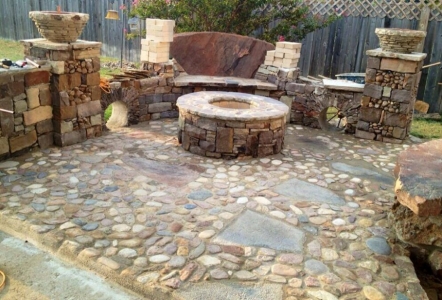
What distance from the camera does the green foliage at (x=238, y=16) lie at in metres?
9.09

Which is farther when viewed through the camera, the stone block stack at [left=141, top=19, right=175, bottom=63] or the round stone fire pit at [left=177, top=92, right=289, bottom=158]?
the stone block stack at [left=141, top=19, right=175, bottom=63]

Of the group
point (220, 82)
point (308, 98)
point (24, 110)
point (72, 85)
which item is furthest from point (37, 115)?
point (308, 98)

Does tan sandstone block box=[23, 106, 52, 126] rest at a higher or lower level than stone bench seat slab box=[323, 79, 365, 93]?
lower

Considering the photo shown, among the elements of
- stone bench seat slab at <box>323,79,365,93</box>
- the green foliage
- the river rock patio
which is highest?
the green foliage

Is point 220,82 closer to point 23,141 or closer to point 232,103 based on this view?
point 232,103

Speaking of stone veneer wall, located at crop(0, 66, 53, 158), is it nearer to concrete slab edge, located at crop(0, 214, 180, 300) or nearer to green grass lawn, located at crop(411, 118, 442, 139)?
concrete slab edge, located at crop(0, 214, 180, 300)

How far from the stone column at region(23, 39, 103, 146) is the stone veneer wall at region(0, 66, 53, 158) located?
130mm

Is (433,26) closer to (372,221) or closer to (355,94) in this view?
(355,94)

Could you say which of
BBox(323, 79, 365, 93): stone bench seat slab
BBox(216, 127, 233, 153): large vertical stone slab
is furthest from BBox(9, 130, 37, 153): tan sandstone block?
BBox(323, 79, 365, 93): stone bench seat slab

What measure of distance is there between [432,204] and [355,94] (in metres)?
Result: 4.25

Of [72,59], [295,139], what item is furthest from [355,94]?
[72,59]

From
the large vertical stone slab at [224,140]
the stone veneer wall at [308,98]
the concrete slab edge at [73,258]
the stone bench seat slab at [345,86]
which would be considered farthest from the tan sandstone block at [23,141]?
the stone bench seat slab at [345,86]

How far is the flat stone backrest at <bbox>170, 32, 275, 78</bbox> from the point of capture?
866 cm

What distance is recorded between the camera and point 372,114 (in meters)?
7.22
